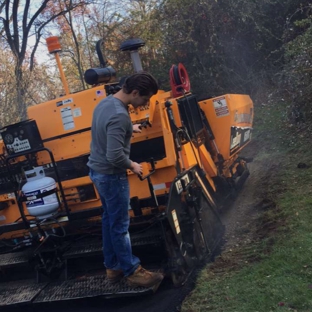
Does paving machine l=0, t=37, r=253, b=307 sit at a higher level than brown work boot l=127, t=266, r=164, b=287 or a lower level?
higher

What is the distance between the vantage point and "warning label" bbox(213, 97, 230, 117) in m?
6.27

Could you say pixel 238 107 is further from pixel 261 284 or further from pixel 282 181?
pixel 261 284

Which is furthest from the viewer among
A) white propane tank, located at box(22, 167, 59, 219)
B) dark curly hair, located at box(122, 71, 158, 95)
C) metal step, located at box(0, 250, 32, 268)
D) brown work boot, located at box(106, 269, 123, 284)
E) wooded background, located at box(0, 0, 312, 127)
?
wooded background, located at box(0, 0, 312, 127)

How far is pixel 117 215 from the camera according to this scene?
398cm

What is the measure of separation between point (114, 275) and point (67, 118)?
187 centimetres

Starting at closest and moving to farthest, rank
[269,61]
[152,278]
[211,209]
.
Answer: [152,278]
[211,209]
[269,61]

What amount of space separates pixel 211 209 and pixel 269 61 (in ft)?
26.2

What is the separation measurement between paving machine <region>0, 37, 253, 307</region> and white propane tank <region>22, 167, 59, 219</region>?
1 centimetres

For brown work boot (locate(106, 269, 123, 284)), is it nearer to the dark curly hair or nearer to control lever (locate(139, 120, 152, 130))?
control lever (locate(139, 120, 152, 130))

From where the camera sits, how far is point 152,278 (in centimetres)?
410

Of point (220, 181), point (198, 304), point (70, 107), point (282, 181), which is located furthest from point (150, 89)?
point (282, 181)

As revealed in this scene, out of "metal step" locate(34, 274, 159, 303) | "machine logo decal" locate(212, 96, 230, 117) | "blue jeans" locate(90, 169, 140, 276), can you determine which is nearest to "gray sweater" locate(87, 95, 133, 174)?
"blue jeans" locate(90, 169, 140, 276)

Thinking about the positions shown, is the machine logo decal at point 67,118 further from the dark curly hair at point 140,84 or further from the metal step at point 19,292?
the metal step at point 19,292

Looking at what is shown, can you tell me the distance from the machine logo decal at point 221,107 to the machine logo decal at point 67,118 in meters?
2.14
